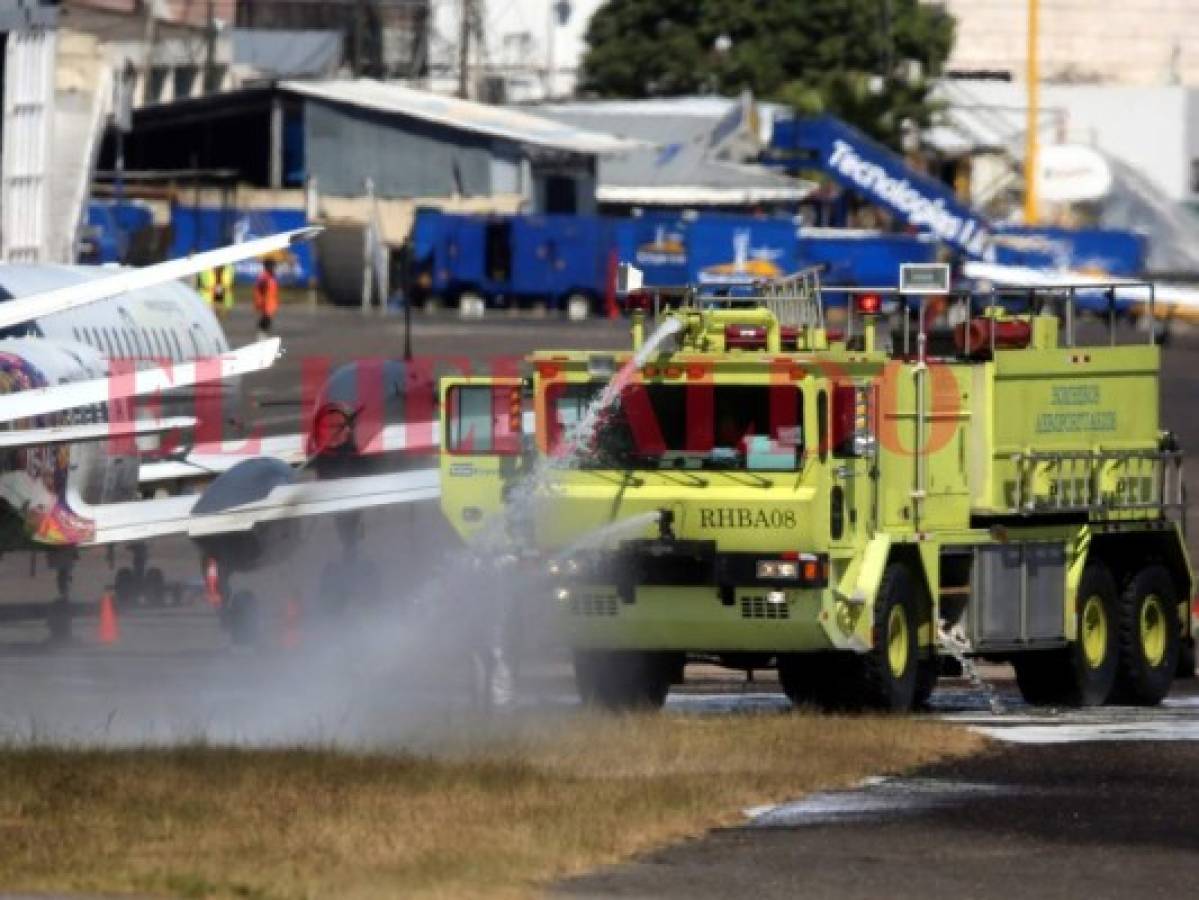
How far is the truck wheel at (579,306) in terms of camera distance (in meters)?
82.0

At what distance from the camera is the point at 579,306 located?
269 ft

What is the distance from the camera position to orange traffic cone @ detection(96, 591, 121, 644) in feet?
83.0

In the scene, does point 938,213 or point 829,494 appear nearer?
point 829,494

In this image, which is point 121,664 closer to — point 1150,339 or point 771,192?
point 1150,339

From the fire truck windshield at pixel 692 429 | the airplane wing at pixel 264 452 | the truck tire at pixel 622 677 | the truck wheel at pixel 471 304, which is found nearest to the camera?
the fire truck windshield at pixel 692 429

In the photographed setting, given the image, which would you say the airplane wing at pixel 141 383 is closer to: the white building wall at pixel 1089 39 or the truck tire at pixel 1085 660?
the truck tire at pixel 1085 660

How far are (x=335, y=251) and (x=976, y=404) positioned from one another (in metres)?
63.4

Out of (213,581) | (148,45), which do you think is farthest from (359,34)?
(213,581)

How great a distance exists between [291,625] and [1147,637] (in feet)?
25.3

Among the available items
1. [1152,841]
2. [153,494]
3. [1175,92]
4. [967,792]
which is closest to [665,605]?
[967,792]

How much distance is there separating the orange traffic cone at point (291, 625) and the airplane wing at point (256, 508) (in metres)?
0.94

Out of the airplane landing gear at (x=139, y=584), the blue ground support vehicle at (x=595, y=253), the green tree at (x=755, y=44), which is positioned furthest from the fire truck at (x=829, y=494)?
the green tree at (x=755, y=44)

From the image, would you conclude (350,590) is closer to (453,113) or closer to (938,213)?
(938,213)

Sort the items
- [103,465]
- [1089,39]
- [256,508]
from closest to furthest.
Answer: [256,508], [103,465], [1089,39]
